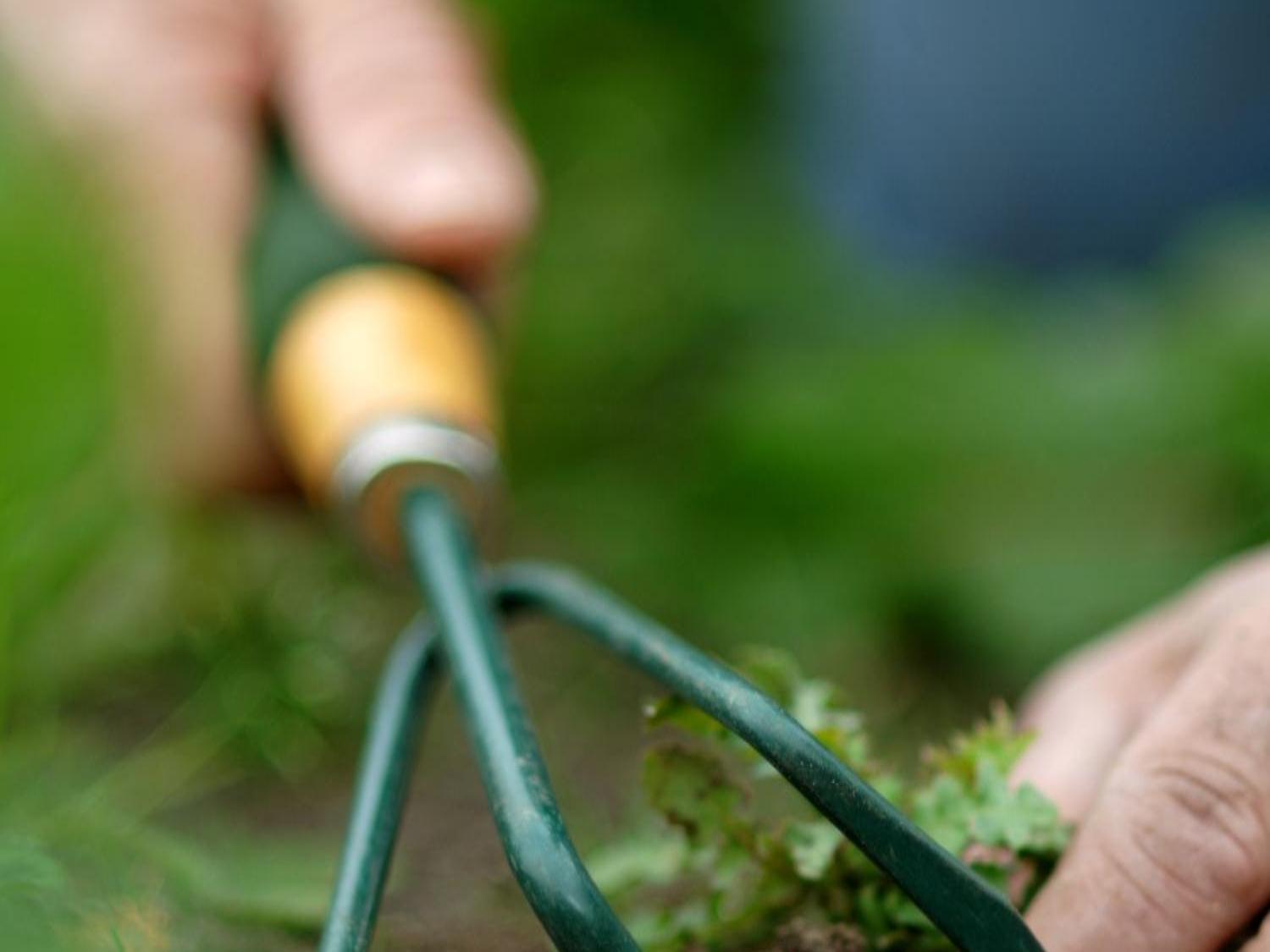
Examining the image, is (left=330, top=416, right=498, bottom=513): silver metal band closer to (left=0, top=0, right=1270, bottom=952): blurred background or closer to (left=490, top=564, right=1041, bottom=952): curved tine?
(left=0, top=0, right=1270, bottom=952): blurred background

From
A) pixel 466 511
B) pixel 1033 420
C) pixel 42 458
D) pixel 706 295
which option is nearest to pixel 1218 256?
pixel 1033 420

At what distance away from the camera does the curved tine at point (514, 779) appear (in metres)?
0.51

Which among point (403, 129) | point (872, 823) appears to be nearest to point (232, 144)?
point (403, 129)

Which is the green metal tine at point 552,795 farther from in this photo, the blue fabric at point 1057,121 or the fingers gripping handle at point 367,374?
the blue fabric at point 1057,121

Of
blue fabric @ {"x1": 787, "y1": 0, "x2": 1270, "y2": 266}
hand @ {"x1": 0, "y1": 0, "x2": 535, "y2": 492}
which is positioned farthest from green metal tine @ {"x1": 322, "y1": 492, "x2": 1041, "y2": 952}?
blue fabric @ {"x1": 787, "y1": 0, "x2": 1270, "y2": 266}

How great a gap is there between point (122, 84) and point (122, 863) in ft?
2.38

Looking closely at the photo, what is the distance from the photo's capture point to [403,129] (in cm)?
122

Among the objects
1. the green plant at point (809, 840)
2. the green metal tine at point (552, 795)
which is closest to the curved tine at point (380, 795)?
the green metal tine at point (552, 795)

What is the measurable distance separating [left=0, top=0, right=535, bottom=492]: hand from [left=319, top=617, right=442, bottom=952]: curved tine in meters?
0.36

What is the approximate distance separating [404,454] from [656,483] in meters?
0.75

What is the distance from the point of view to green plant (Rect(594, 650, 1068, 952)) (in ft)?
2.12

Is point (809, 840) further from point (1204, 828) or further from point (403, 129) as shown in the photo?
point (403, 129)

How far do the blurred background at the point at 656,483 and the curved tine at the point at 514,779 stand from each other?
0.17 m

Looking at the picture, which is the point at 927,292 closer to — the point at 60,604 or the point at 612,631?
the point at 60,604
